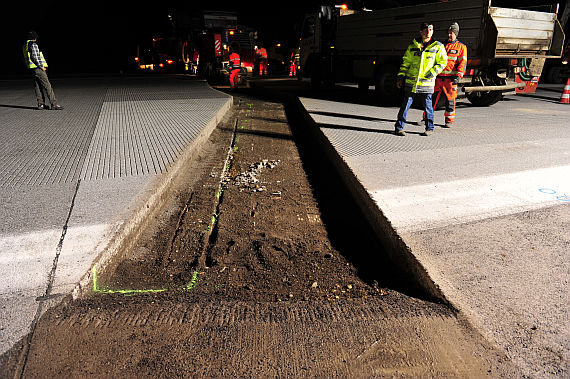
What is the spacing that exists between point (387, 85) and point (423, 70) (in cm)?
432

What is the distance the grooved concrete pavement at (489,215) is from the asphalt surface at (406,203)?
0.03 feet

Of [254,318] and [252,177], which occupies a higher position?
[252,177]

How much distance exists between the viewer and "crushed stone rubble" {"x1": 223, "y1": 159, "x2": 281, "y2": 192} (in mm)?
4406

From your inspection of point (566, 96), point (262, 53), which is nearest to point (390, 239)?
point (566, 96)

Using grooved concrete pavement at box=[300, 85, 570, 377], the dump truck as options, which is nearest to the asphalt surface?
grooved concrete pavement at box=[300, 85, 570, 377]

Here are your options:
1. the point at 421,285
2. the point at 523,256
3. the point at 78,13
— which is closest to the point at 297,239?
the point at 421,285

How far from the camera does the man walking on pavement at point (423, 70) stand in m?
5.70

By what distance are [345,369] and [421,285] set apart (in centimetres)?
88

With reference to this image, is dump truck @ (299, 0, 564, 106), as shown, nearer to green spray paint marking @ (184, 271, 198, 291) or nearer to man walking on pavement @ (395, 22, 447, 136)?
man walking on pavement @ (395, 22, 447, 136)

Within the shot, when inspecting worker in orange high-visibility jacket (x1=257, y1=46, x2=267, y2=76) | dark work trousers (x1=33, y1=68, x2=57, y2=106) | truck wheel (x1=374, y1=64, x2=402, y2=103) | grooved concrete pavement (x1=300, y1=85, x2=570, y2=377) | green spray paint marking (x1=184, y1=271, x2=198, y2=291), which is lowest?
green spray paint marking (x1=184, y1=271, x2=198, y2=291)

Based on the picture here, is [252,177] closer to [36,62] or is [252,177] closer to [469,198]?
[469,198]

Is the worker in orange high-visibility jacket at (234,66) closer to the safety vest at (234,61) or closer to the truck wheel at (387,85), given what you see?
the safety vest at (234,61)

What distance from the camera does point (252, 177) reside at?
4719mm

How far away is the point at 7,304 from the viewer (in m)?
1.91
